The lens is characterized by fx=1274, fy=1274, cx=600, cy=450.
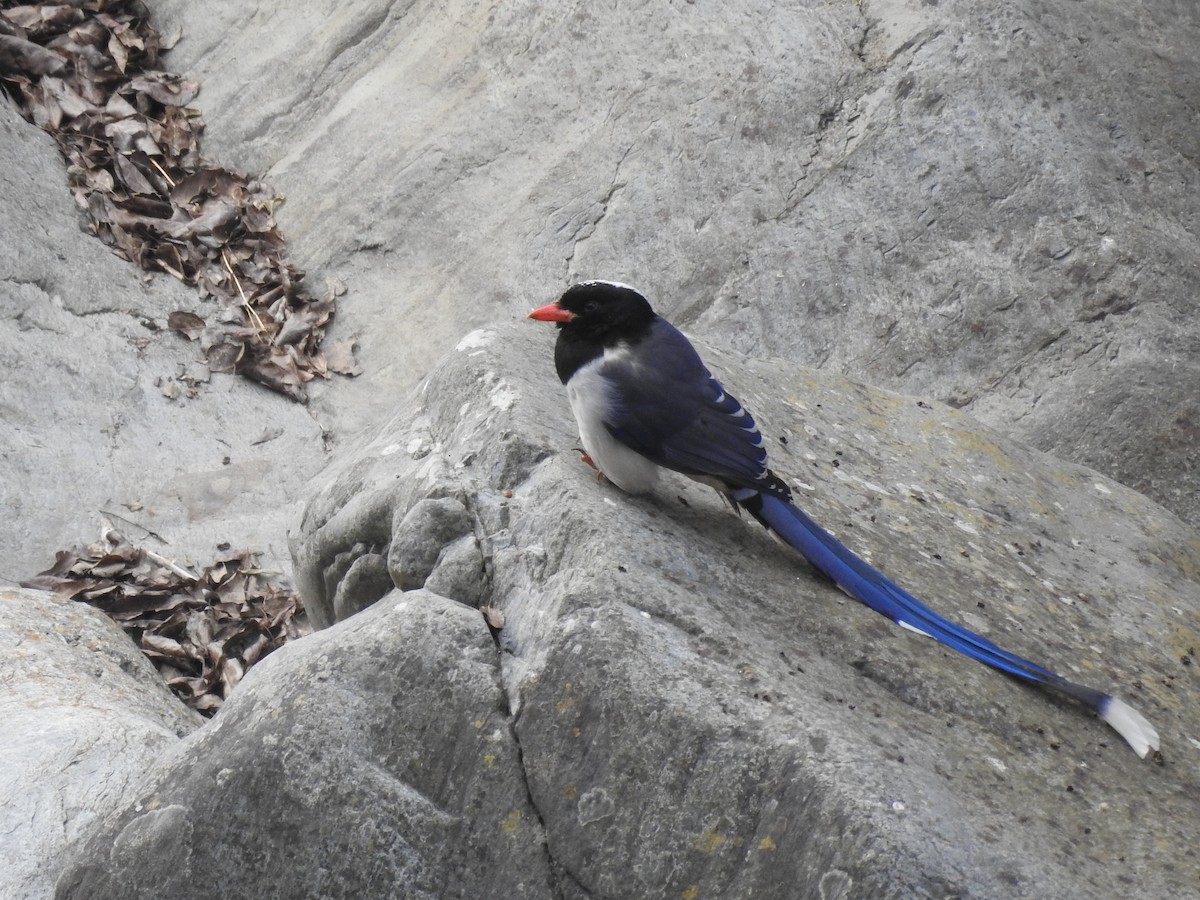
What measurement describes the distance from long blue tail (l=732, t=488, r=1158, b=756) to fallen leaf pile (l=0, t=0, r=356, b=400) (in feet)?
11.7

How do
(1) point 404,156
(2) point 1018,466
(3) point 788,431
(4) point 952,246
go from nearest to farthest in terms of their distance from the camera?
(3) point 788,431, (2) point 1018,466, (4) point 952,246, (1) point 404,156

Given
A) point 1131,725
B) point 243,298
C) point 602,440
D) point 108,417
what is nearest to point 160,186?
point 243,298

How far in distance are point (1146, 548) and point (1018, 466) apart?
0.46 metres

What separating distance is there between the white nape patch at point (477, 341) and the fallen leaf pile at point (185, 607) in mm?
1753

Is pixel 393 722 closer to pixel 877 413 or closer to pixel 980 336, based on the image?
pixel 877 413

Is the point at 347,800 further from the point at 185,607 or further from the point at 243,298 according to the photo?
the point at 243,298

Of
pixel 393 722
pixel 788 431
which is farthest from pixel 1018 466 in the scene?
pixel 393 722

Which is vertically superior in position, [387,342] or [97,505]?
[387,342]

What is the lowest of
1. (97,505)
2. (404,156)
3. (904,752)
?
(97,505)

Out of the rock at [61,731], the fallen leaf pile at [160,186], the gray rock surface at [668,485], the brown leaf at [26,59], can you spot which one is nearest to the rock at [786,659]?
the gray rock surface at [668,485]

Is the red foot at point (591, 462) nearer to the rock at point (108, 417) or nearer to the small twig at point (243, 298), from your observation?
the rock at point (108, 417)


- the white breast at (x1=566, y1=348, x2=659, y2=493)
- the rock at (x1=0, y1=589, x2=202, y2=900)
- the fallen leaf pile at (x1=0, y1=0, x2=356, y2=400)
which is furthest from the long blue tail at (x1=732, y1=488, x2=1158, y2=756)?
the fallen leaf pile at (x1=0, y1=0, x2=356, y2=400)

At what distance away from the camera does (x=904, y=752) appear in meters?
2.37

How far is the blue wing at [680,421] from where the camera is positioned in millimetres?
2920
